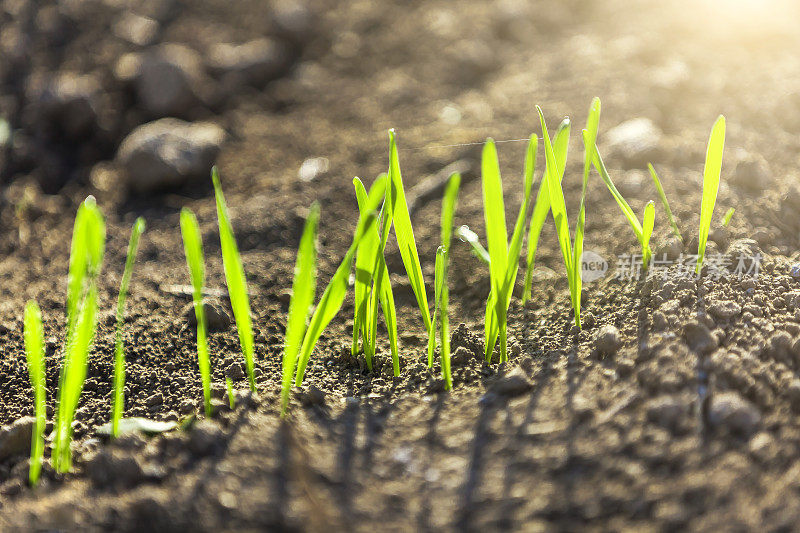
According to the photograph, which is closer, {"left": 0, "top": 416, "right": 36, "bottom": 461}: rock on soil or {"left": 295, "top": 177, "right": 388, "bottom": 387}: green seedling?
{"left": 295, "top": 177, "right": 388, "bottom": 387}: green seedling

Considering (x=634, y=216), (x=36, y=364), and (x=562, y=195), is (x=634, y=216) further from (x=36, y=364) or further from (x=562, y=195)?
(x=36, y=364)

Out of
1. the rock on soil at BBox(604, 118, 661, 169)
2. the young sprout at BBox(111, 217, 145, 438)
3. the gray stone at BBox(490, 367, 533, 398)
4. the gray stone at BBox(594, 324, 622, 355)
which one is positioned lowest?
the gray stone at BBox(490, 367, 533, 398)

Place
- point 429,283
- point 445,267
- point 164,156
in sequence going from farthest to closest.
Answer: point 164,156
point 429,283
point 445,267

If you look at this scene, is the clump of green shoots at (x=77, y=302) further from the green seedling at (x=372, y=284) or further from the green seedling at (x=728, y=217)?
the green seedling at (x=728, y=217)

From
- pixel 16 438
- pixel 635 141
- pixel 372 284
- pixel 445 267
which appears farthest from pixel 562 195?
pixel 16 438

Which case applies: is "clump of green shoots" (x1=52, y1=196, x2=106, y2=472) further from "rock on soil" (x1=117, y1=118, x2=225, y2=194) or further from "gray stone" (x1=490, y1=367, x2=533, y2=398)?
"rock on soil" (x1=117, y1=118, x2=225, y2=194)

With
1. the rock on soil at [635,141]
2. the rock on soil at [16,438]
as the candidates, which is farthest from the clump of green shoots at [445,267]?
the rock on soil at [635,141]

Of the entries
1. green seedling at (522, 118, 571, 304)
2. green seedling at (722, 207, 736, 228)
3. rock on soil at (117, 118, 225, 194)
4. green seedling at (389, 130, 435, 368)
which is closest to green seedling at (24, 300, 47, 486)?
green seedling at (389, 130, 435, 368)

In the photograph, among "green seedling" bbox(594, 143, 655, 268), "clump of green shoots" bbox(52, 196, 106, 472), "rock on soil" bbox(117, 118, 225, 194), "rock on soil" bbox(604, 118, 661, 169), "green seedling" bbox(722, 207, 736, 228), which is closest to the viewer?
"clump of green shoots" bbox(52, 196, 106, 472)
